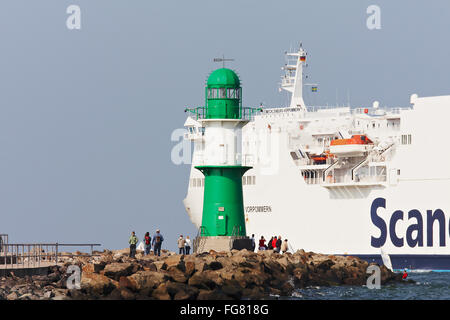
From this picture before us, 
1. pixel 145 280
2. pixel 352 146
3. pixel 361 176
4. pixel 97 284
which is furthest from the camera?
pixel 361 176

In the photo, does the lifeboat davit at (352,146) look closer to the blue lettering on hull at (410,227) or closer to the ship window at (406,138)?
the blue lettering on hull at (410,227)

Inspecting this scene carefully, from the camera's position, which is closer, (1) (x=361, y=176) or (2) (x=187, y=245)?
(2) (x=187, y=245)

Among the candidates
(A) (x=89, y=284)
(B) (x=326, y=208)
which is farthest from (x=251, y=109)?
(B) (x=326, y=208)

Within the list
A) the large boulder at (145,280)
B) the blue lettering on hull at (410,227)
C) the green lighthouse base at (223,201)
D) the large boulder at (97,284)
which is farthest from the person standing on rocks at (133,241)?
the blue lettering on hull at (410,227)

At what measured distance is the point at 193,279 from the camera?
23.1m

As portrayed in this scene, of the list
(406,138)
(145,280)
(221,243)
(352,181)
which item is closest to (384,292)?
(221,243)

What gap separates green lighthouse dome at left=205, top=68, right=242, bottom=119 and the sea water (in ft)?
16.9

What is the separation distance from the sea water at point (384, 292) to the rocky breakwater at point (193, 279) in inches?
18.8

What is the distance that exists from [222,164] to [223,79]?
2.30m

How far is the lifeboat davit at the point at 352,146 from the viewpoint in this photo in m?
39.8

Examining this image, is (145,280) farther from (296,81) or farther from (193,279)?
(296,81)

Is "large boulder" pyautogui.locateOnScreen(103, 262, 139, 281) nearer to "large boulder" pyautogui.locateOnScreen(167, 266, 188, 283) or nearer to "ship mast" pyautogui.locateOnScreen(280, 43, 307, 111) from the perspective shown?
"large boulder" pyautogui.locateOnScreen(167, 266, 188, 283)
